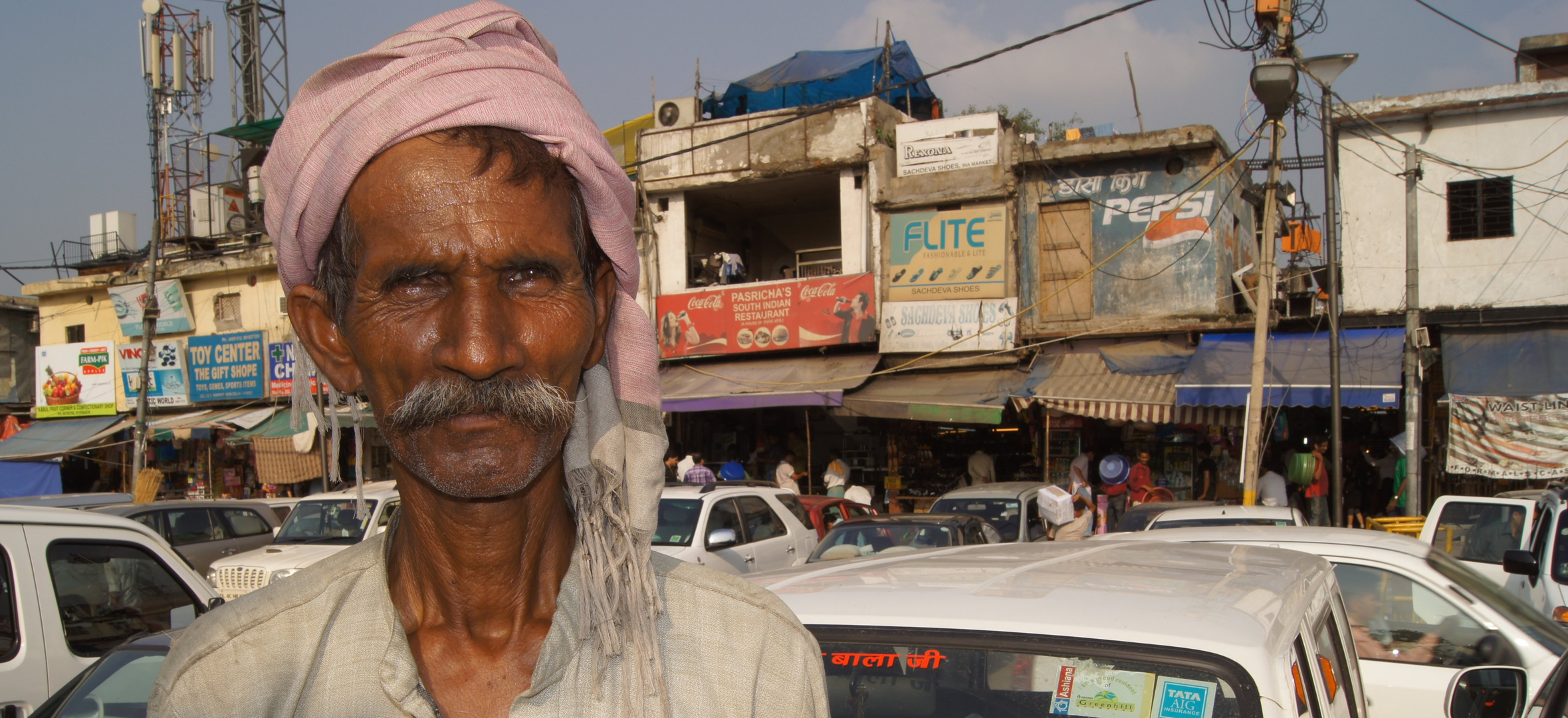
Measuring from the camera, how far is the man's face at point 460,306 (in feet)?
4.40

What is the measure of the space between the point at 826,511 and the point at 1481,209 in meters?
11.2

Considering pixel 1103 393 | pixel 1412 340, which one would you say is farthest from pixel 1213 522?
pixel 1412 340

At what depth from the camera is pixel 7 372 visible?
1257 inches

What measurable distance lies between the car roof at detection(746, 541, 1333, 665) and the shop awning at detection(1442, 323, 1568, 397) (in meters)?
13.5

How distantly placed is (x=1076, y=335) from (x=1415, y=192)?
17.7 ft

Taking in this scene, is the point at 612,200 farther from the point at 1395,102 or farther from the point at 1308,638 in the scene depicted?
the point at 1395,102

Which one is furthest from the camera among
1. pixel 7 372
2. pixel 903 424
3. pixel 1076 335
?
pixel 7 372

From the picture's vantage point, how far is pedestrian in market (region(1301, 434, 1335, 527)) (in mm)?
13961

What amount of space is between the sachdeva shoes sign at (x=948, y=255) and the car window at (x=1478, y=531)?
30.3 ft

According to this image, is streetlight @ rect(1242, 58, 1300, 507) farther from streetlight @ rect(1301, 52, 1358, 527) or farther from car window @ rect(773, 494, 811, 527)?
car window @ rect(773, 494, 811, 527)

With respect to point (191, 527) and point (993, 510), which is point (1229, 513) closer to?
point (993, 510)

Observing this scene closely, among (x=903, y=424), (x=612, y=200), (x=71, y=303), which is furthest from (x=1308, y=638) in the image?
(x=71, y=303)

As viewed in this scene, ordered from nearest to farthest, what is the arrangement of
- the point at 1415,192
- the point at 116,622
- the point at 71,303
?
the point at 116,622 < the point at 1415,192 < the point at 71,303

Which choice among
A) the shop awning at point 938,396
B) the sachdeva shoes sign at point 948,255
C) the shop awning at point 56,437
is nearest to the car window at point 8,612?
the shop awning at point 938,396
